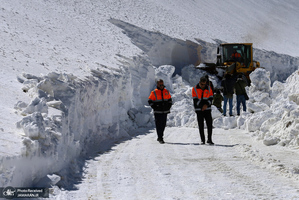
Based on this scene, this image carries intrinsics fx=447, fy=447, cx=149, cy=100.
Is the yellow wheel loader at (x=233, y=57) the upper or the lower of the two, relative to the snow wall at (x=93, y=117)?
upper

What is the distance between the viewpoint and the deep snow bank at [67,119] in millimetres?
4883

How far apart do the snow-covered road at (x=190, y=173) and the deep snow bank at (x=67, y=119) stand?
0.43m

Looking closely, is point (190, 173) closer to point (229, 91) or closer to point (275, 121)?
point (275, 121)

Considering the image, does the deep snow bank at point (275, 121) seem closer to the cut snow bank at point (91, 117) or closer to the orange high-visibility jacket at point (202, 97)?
the cut snow bank at point (91, 117)

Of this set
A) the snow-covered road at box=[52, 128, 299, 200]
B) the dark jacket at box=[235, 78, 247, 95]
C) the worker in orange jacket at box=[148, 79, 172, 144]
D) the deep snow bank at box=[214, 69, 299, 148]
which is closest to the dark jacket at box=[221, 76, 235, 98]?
the dark jacket at box=[235, 78, 247, 95]

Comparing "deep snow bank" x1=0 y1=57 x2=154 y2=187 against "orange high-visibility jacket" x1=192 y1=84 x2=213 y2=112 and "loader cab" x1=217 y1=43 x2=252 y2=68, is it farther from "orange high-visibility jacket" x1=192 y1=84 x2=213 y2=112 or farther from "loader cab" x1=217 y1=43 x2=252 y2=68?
"loader cab" x1=217 y1=43 x2=252 y2=68

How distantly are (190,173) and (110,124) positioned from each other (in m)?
4.94

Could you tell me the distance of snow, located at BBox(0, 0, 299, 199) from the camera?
5.00 m

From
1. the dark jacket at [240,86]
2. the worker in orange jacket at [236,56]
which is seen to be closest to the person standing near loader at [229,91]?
the dark jacket at [240,86]

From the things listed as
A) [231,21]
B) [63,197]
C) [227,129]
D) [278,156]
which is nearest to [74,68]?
[227,129]

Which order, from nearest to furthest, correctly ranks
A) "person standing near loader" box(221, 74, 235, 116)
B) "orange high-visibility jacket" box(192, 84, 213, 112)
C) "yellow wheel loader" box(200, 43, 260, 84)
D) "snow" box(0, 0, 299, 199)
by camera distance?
Result: "snow" box(0, 0, 299, 199)
"orange high-visibility jacket" box(192, 84, 213, 112)
"person standing near loader" box(221, 74, 235, 116)
"yellow wheel loader" box(200, 43, 260, 84)

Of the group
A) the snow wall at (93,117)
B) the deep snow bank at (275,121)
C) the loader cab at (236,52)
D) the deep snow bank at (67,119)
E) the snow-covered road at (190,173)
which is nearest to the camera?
the snow-covered road at (190,173)

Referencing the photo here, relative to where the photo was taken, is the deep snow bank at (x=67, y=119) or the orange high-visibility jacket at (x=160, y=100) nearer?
the deep snow bank at (x=67, y=119)

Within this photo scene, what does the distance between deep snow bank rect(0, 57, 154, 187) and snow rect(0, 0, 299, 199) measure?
2 centimetres
